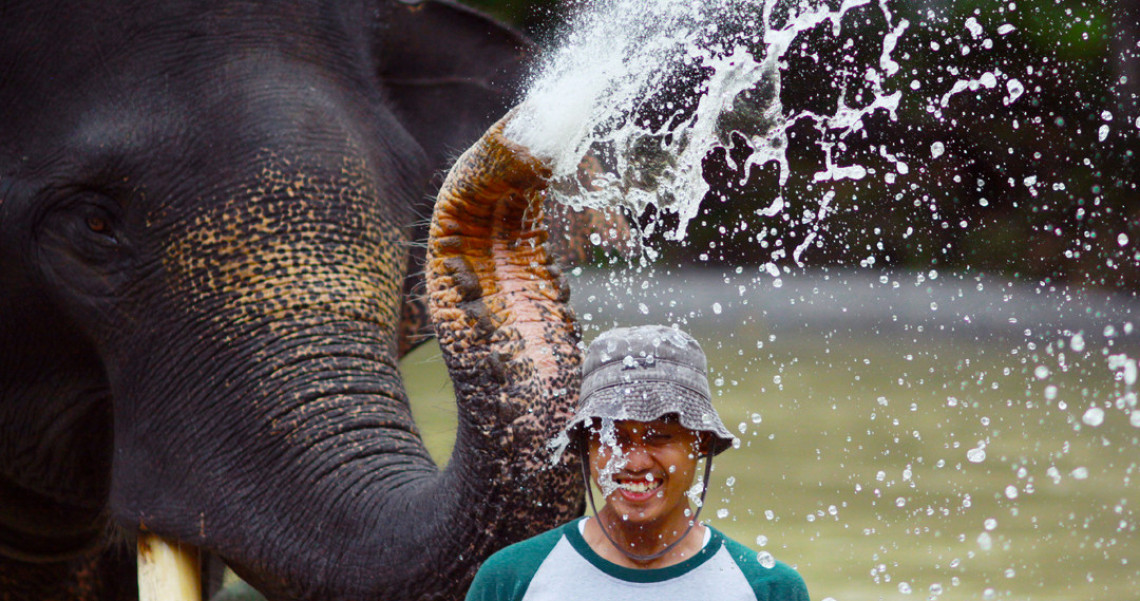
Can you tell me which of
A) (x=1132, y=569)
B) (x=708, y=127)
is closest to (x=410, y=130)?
(x=708, y=127)

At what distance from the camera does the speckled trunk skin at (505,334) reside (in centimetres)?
174

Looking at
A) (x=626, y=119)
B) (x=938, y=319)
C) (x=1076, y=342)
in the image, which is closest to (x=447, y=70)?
(x=626, y=119)

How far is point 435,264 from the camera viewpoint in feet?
5.84

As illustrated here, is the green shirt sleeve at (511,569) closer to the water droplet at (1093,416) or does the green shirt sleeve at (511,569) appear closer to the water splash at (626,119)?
the water splash at (626,119)

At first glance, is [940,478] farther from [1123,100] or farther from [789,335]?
[1123,100]

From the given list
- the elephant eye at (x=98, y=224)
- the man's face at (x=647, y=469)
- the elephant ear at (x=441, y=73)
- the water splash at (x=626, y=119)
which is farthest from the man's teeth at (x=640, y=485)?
the elephant ear at (x=441, y=73)

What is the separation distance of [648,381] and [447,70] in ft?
6.89

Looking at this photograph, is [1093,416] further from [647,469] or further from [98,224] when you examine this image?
[647,469]

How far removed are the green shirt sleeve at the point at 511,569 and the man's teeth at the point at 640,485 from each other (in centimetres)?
8

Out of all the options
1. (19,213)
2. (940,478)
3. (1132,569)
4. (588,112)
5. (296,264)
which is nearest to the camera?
(588,112)

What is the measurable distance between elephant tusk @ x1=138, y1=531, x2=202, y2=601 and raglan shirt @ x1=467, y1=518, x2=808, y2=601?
45.6 inches

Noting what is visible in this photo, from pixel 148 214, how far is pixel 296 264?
11.8 inches

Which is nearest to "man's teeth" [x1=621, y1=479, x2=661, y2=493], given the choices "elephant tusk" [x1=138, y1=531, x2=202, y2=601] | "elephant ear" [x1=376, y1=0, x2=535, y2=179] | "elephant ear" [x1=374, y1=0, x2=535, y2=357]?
"elephant tusk" [x1=138, y1=531, x2=202, y2=601]

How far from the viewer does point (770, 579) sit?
4.54ft
